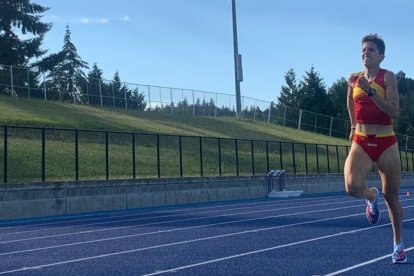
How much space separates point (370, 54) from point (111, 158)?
78.4 ft

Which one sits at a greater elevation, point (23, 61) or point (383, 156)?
point (23, 61)

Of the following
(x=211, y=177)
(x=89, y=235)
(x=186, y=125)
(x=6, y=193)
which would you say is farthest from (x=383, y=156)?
(x=186, y=125)

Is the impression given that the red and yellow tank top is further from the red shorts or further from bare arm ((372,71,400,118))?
the red shorts

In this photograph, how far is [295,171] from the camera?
37875 millimetres

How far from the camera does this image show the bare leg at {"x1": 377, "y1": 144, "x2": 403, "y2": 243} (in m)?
7.84

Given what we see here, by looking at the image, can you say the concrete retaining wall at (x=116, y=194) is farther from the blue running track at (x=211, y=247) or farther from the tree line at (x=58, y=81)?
the tree line at (x=58, y=81)

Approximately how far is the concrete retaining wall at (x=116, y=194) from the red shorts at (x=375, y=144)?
48.1ft

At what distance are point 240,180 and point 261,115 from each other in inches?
1570

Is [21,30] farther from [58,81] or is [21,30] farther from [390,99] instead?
[390,99]

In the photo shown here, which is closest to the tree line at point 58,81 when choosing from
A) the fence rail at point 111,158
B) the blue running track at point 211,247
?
the fence rail at point 111,158

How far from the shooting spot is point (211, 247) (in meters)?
11.0

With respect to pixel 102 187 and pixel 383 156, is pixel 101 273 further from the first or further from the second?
pixel 102 187

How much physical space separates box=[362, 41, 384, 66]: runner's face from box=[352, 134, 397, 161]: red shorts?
0.74 m

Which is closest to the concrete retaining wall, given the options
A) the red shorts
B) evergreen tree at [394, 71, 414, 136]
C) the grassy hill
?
the grassy hill
